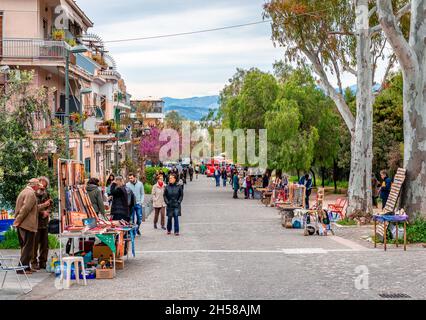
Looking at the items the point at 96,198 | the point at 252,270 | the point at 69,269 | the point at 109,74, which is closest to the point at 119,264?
the point at 69,269

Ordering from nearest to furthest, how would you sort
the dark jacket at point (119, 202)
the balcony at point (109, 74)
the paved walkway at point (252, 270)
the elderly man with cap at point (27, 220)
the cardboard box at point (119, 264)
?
the paved walkway at point (252, 270) → the elderly man with cap at point (27, 220) → the cardboard box at point (119, 264) → the dark jacket at point (119, 202) → the balcony at point (109, 74)

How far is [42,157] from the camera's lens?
20.0m

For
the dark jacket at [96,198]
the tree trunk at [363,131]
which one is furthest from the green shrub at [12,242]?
the tree trunk at [363,131]

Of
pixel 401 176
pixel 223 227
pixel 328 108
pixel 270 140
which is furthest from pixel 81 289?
pixel 328 108

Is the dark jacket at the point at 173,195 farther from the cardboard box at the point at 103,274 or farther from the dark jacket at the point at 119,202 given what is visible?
the cardboard box at the point at 103,274

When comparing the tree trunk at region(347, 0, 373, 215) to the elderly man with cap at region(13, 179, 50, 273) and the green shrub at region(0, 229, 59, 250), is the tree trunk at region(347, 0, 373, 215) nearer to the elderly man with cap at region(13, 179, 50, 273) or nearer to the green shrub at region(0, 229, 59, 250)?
the green shrub at region(0, 229, 59, 250)

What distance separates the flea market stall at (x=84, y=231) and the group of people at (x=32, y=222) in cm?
59

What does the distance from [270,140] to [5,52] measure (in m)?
19.4

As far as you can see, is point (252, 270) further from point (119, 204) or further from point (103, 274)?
point (119, 204)

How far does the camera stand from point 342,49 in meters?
33.9

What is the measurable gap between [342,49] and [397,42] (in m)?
12.5

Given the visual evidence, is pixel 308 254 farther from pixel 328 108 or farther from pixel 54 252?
pixel 328 108

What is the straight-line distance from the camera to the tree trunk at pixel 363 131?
1106 inches
